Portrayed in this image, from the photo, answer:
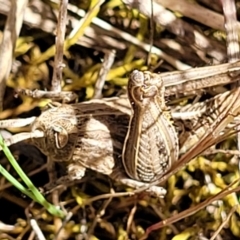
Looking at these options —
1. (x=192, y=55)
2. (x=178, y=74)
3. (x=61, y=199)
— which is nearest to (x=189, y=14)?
(x=192, y=55)

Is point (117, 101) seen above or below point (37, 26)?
below

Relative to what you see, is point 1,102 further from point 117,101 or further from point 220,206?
point 220,206

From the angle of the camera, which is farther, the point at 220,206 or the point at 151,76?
the point at 220,206

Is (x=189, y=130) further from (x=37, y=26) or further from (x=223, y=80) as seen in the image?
(x=37, y=26)

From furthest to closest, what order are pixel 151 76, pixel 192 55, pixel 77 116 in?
pixel 192 55
pixel 77 116
pixel 151 76

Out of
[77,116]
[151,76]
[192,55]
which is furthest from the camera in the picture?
[192,55]

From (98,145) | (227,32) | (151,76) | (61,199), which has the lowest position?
(61,199)
